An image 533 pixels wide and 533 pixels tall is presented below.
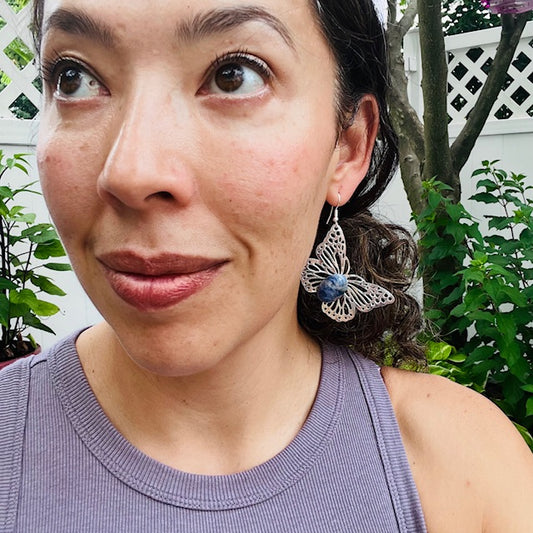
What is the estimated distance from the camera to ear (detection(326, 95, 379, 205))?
4.00ft

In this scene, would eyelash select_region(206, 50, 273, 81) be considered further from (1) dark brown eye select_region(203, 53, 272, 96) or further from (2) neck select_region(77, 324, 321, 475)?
(2) neck select_region(77, 324, 321, 475)

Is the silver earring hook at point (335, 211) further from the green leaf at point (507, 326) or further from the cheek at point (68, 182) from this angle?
the green leaf at point (507, 326)

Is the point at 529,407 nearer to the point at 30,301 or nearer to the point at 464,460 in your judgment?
the point at 464,460

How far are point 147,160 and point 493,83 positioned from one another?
297cm

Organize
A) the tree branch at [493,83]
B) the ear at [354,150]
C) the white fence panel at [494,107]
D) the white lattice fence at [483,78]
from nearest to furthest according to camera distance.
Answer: the ear at [354,150], the tree branch at [493,83], the white fence panel at [494,107], the white lattice fence at [483,78]

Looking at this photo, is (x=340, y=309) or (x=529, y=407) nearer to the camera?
(x=340, y=309)

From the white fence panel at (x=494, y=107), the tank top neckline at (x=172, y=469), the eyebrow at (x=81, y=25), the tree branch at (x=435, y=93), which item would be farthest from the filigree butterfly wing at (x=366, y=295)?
the white fence panel at (x=494, y=107)

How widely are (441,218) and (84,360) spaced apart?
2055 millimetres

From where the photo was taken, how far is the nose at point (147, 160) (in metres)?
0.87

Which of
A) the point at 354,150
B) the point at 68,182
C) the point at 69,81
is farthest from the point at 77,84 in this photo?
the point at 354,150

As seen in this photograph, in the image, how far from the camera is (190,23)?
900 millimetres

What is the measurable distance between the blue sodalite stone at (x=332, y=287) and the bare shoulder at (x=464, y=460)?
0.24m

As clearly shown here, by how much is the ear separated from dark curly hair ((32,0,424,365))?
3 centimetres

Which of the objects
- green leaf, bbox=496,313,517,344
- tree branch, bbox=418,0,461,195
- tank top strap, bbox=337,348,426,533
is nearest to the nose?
tank top strap, bbox=337,348,426,533
